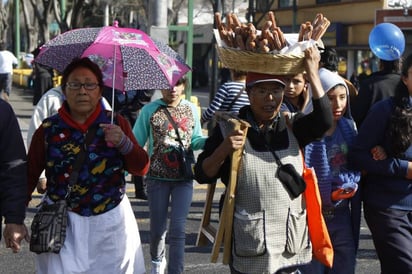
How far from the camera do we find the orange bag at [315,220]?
408cm

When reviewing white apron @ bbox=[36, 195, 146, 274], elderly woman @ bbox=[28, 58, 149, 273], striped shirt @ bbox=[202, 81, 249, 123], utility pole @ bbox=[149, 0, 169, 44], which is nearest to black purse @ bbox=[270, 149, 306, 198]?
elderly woman @ bbox=[28, 58, 149, 273]

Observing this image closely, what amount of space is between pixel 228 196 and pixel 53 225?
93 cm

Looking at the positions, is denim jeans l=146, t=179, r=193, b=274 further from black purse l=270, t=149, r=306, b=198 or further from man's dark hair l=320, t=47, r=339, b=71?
black purse l=270, t=149, r=306, b=198

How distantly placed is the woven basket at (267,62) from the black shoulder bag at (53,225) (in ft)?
3.08

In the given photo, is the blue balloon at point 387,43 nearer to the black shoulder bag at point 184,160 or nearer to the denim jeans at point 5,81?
the black shoulder bag at point 184,160

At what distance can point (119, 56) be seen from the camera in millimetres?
4727

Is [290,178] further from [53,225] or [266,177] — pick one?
[53,225]

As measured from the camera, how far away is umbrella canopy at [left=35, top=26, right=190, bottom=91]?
15.3 feet

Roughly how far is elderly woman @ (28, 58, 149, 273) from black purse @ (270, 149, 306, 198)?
2.63ft

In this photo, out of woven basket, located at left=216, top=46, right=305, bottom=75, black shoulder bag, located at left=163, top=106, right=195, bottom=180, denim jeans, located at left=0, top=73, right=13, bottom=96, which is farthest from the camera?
denim jeans, located at left=0, top=73, right=13, bottom=96

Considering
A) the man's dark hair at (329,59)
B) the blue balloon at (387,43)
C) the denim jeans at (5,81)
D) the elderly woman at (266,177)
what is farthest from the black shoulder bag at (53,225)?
the denim jeans at (5,81)

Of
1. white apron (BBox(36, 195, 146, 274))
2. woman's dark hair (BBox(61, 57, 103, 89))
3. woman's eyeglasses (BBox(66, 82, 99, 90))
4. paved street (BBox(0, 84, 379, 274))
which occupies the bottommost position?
paved street (BBox(0, 84, 379, 274))

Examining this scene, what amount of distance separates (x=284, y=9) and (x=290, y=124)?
3395cm

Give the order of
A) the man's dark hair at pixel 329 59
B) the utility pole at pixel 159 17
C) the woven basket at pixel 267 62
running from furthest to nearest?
the utility pole at pixel 159 17
the man's dark hair at pixel 329 59
the woven basket at pixel 267 62
